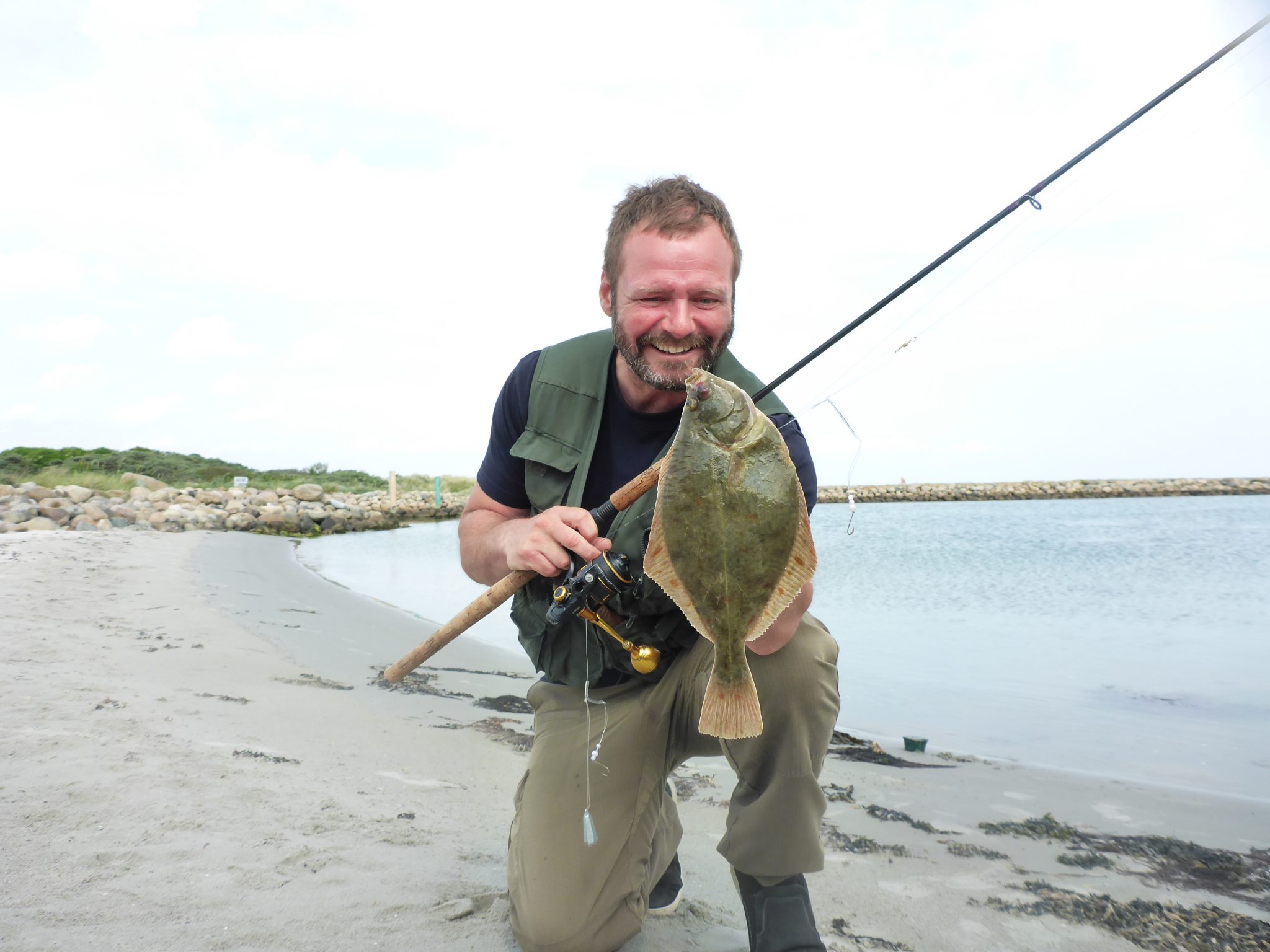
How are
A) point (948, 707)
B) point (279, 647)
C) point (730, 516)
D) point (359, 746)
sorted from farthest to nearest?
point (948, 707) < point (279, 647) < point (359, 746) < point (730, 516)

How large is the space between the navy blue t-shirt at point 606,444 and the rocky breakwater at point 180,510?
11470mm

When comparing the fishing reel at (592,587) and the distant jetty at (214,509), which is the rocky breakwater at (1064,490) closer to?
the distant jetty at (214,509)

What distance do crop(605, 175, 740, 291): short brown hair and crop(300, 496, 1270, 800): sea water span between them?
3748 millimetres

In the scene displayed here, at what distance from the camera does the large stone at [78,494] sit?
55.1ft

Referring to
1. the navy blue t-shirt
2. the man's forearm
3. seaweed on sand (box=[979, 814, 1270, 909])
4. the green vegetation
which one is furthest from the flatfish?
the green vegetation

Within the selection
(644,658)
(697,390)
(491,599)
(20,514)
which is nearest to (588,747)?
(644,658)

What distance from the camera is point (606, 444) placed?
3006 millimetres

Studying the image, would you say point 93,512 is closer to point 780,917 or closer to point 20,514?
point 20,514

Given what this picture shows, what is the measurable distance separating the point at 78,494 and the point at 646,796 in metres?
18.6

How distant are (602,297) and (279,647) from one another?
4.25m

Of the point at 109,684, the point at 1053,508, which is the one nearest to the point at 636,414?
the point at 109,684

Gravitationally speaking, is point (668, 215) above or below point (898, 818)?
above

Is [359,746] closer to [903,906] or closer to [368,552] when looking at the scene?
[903,906]

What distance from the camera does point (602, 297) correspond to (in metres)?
3.10
